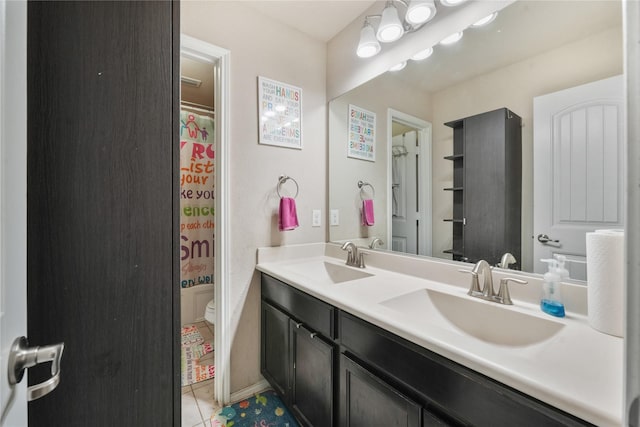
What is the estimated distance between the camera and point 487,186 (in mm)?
1113

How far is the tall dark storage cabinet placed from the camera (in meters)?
1.02

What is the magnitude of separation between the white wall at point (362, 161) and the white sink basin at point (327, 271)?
0.25 metres

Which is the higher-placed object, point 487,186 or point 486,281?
point 487,186

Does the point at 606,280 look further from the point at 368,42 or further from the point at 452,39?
the point at 368,42

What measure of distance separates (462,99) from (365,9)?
3.06 ft

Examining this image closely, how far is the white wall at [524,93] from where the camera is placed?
0.83m

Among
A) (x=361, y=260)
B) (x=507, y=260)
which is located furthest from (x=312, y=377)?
(x=507, y=260)

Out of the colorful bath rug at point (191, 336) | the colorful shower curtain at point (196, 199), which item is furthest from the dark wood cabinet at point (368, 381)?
the colorful shower curtain at point (196, 199)

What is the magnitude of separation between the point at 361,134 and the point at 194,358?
2.11 metres

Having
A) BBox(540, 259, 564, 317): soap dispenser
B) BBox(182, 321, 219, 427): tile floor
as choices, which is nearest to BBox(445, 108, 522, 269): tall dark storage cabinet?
BBox(540, 259, 564, 317): soap dispenser

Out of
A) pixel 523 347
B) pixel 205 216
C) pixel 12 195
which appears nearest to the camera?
pixel 12 195

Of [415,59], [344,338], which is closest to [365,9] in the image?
[415,59]

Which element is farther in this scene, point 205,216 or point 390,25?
point 205,216

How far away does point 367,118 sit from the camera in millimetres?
1723
